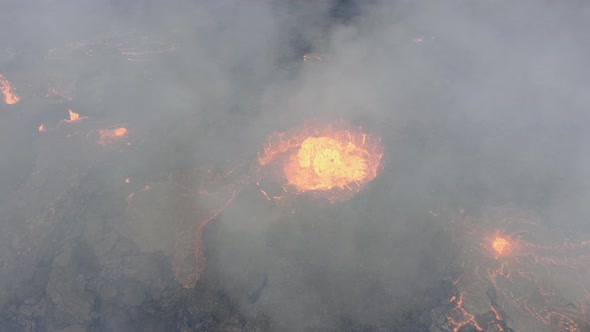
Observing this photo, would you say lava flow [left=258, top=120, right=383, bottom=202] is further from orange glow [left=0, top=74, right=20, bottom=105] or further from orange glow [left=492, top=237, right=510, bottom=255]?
orange glow [left=0, top=74, right=20, bottom=105]

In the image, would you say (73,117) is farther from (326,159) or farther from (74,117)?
(326,159)

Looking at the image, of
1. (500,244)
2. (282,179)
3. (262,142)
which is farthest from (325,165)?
(500,244)

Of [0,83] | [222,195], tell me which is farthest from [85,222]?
[0,83]

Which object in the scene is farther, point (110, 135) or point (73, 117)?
point (73, 117)

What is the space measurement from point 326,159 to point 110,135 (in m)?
10.7

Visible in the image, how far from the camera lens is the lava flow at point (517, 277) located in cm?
1109

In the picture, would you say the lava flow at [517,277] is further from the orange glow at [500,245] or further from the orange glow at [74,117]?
the orange glow at [74,117]

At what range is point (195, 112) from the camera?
1803 centimetres

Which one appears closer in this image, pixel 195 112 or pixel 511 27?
pixel 195 112

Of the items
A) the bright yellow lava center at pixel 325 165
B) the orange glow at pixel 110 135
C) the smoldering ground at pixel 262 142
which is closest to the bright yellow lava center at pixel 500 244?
the smoldering ground at pixel 262 142

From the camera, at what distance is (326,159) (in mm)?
16734

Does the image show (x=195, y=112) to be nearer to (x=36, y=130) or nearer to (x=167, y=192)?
(x=167, y=192)

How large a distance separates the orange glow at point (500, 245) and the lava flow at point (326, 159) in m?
5.21

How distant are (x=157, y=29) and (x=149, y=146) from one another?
12861 mm
